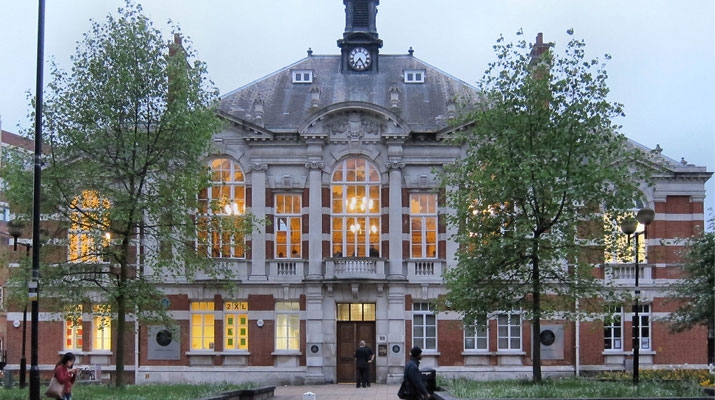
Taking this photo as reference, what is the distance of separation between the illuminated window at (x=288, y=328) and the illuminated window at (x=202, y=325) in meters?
2.51

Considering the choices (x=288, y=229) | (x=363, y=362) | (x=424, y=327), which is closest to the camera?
(x=363, y=362)

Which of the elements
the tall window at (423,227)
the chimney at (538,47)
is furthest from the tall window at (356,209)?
the chimney at (538,47)

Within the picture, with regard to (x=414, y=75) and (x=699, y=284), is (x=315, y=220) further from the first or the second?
(x=699, y=284)

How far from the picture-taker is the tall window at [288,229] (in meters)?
38.8

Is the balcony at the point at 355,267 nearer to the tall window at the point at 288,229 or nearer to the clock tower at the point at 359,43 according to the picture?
A: the tall window at the point at 288,229

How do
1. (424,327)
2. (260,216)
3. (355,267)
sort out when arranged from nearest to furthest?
(355,267) < (260,216) < (424,327)

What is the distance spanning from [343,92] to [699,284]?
670 inches

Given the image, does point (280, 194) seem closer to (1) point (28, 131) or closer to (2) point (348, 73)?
(2) point (348, 73)

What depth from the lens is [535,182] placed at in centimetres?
2622

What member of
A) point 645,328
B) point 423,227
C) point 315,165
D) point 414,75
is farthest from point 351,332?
point 414,75

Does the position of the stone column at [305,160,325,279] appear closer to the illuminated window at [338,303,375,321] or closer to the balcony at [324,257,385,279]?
the balcony at [324,257,385,279]

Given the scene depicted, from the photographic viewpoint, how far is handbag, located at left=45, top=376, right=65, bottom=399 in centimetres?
2020

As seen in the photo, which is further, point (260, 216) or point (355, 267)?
point (260, 216)

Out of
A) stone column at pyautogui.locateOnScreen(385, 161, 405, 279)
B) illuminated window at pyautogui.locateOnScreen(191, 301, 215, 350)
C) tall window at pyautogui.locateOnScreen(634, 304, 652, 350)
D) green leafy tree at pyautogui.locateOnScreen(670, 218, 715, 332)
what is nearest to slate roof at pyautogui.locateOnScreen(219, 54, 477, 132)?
stone column at pyautogui.locateOnScreen(385, 161, 405, 279)
